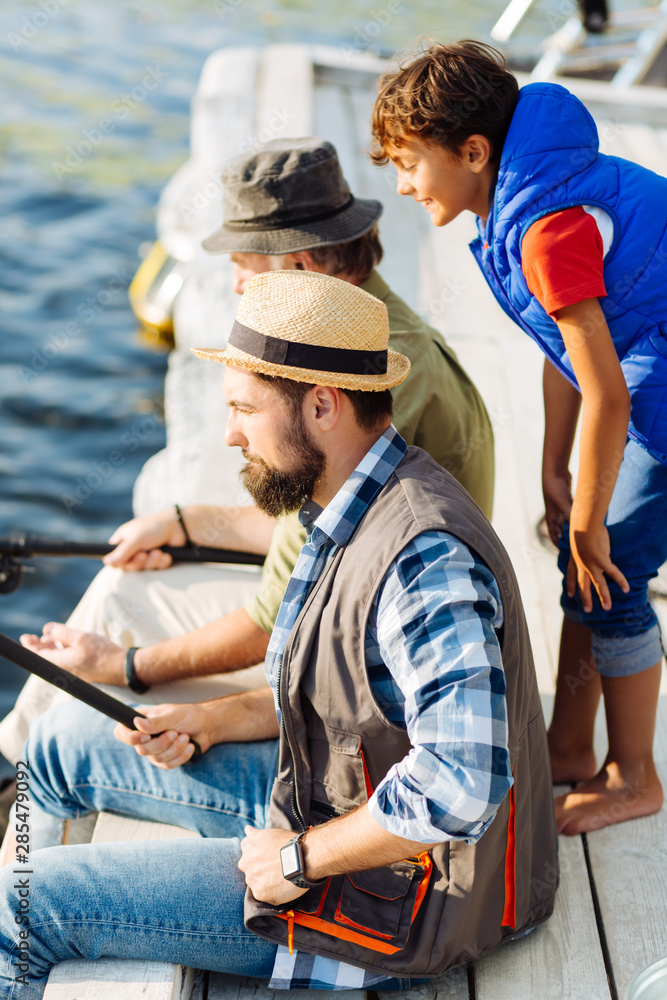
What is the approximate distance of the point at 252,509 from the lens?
250 centimetres

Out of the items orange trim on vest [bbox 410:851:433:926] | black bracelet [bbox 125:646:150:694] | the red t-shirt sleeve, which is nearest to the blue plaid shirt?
orange trim on vest [bbox 410:851:433:926]

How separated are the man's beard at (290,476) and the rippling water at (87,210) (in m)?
0.99

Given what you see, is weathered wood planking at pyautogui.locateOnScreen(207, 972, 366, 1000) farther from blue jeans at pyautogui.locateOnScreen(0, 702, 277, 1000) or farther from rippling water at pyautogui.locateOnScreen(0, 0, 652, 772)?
rippling water at pyautogui.locateOnScreen(0, 0, 652, 772)

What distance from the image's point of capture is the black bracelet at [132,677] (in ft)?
6.95

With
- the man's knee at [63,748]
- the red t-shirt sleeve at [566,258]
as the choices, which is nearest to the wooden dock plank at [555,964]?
the man's knee at [63,748]

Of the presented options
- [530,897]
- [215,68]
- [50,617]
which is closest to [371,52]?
[215,68]

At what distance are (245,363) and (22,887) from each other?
3.04 feet

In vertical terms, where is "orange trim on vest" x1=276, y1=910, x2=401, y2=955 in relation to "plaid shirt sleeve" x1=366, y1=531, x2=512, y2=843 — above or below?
below

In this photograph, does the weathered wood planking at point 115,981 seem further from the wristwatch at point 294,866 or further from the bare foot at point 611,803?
the bare foot at point 611,803

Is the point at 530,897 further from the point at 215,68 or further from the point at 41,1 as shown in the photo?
the point at 41,1

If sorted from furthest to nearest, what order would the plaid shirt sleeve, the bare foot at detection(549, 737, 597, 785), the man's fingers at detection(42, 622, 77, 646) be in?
the man's fingers at detection(42, 622, 77, 646), the bare foot at detection(549, 737, 597, 785), the plaid shirt sleeve

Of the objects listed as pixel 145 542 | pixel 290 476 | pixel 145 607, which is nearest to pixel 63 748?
→ pixel 145 607

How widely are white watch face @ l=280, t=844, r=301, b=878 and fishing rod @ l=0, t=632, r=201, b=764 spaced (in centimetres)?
49

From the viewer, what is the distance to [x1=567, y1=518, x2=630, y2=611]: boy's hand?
1.75 meters
